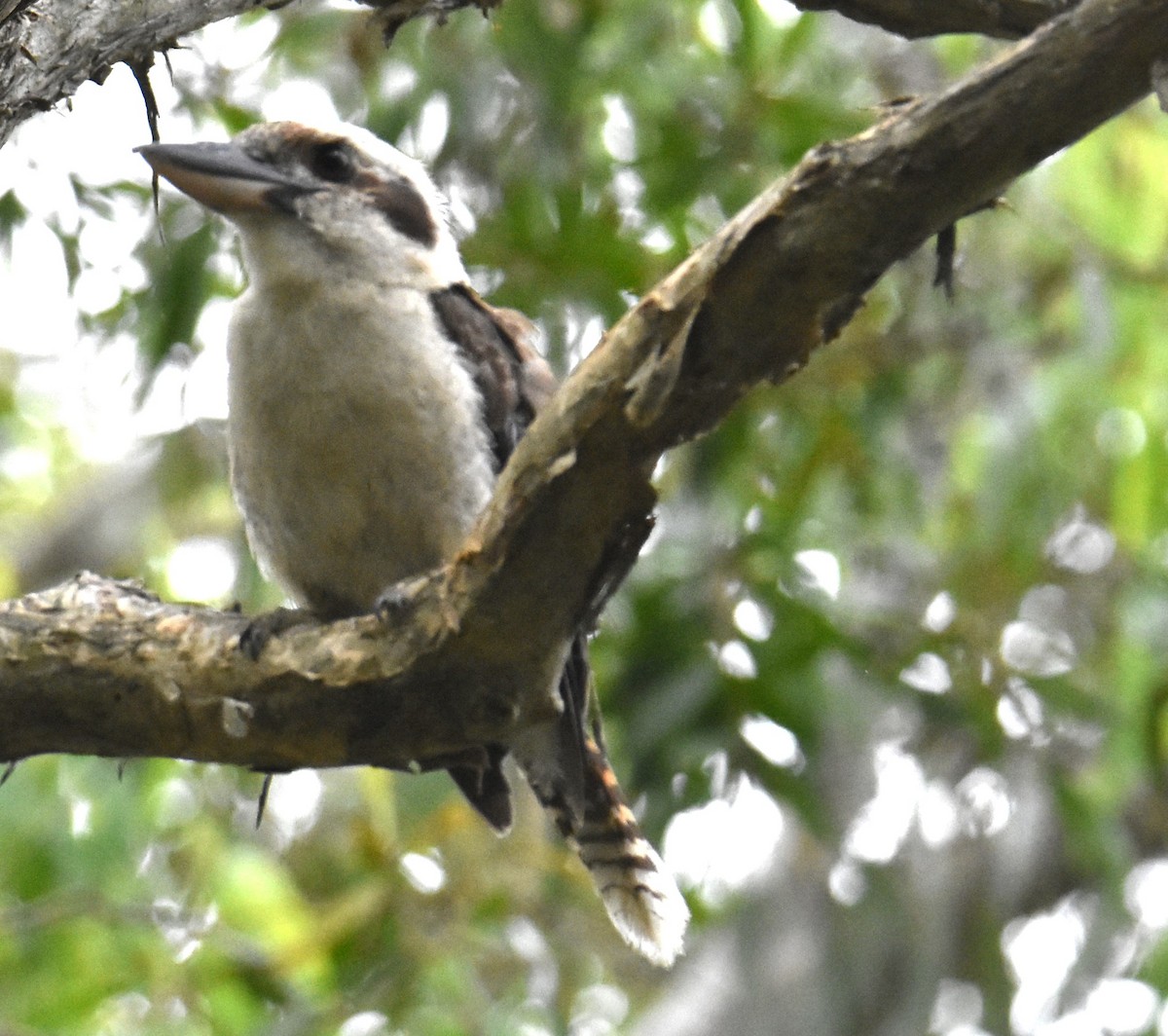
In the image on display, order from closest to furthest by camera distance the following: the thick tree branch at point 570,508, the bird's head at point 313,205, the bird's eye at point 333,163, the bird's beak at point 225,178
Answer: the thick tree branch at point 570,508 < the bird's beak at point 225,178 < the bird's head at point 313,205 < the bird's eye at point 333,163

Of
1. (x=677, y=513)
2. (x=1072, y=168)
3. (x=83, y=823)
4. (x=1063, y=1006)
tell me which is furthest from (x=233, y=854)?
(x=1072, y=168)

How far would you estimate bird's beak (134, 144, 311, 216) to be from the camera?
2586 millimetres

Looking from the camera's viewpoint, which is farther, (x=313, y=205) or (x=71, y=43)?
(x=313, y=205)

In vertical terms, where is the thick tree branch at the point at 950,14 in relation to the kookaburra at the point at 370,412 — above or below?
above

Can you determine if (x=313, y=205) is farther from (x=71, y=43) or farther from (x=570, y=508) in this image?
(x=570, y=508)

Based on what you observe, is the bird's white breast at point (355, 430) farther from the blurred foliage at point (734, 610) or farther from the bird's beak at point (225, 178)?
the blurred foliage at point (734, 610)

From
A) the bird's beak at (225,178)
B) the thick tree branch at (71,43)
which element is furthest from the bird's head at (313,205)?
the thick tree branch at (71,43)

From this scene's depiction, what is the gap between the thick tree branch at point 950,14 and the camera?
7.08ft

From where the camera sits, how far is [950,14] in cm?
216

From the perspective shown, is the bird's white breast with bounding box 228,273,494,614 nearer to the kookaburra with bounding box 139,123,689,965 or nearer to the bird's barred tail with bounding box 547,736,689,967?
the kookaburra with bounding box 139,123,689,965

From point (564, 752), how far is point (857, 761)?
2.78 meters

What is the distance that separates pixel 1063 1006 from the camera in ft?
14.9

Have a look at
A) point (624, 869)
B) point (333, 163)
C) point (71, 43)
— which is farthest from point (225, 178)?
point (624, 869)

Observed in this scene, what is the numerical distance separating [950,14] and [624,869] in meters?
1.36
